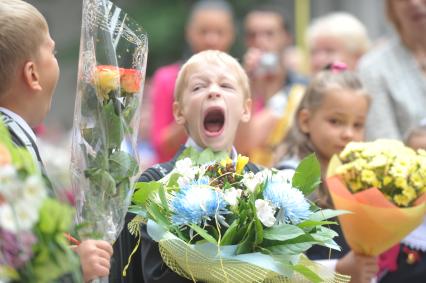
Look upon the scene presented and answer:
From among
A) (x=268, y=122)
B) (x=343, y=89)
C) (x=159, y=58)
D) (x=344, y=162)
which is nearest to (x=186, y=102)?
(x=344, y=162)

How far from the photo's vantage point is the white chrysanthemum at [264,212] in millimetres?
3689

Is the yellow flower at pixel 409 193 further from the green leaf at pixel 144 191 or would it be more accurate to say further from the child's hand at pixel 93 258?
the child's hand at pixel 93 258

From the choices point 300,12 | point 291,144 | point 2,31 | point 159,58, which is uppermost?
point 2,31

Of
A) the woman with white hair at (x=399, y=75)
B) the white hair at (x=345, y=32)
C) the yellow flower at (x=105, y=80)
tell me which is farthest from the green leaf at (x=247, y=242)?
the white hair at (x=345, y=32)

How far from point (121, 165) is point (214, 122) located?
0.97 metres

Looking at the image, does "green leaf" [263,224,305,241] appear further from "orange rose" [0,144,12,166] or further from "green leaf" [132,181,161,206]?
"orange rose" [0,144,12,166]

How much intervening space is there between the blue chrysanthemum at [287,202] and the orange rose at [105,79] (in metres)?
0.71

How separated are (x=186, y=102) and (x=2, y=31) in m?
1.08

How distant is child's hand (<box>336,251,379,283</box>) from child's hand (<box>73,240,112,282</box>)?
165 centimetres

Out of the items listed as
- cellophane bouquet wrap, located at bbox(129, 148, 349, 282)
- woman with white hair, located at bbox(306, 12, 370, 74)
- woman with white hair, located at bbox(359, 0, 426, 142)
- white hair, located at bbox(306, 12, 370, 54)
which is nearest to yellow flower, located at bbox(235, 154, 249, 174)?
cellophane bouquet wrap, located at bbox(129, 148, 349, 282)

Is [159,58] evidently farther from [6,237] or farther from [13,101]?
[6,237]

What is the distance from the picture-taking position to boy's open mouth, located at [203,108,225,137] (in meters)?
4.45

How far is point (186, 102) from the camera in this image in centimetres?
454

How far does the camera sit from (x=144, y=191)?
3.87 metres
